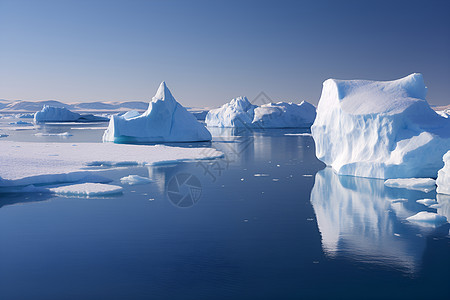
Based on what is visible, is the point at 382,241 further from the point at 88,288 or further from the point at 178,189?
the point at 178,189

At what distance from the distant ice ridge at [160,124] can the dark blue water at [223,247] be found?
13447 mm

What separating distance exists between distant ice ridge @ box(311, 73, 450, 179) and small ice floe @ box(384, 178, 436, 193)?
1.78ft

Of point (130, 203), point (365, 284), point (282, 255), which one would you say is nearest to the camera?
point (365, 284)

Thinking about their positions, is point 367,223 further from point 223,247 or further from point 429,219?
point 223,247

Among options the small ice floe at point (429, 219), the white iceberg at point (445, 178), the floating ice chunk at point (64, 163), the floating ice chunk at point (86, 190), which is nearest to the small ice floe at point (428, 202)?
the white iceberg at point (445, 178)

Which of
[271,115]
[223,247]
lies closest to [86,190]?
[223,247]

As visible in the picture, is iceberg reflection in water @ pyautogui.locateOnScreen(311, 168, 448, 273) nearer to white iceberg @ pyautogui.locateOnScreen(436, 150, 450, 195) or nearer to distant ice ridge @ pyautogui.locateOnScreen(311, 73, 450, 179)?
white iceberg @ pyautogui.locateOnScreen(436, 150, 450, 195)

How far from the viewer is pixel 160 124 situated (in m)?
23.1

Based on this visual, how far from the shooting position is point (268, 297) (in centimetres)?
416

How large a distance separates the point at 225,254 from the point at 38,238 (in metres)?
2.84

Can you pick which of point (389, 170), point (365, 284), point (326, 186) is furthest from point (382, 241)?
point (389, 170)

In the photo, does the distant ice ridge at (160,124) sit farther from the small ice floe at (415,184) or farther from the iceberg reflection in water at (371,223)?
the small ice floe at (415,184)

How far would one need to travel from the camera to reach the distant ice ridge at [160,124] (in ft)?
73.9

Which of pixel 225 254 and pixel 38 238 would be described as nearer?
pixel 225 254
